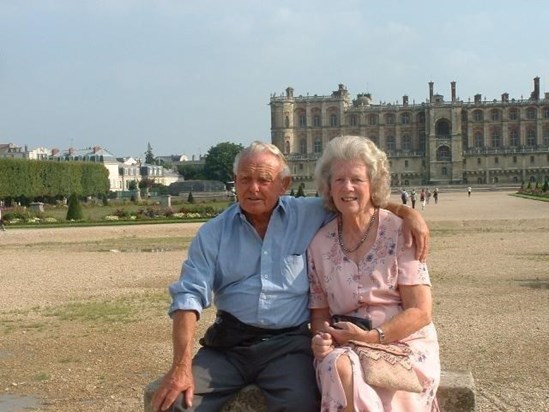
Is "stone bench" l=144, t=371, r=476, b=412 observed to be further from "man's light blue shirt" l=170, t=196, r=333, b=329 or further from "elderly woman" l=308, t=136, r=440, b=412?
"man's light blue shirt" l=170, t=196, r=333, b=329

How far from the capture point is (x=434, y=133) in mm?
76938

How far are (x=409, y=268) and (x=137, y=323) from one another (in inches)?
173

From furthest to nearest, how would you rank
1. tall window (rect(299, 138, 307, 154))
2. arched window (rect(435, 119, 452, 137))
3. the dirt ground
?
tall window (rect(299, 138, 307, 154))
arched window (rect(435, 119, 452, 137))
the dirt ground

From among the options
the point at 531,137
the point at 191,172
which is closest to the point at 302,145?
the point at 191,172

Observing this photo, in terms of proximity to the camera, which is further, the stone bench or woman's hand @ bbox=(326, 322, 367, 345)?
the stone bench

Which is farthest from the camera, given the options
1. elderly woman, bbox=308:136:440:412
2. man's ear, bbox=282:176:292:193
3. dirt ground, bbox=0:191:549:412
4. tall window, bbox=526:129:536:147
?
tall window, bbox=526:129:536:147

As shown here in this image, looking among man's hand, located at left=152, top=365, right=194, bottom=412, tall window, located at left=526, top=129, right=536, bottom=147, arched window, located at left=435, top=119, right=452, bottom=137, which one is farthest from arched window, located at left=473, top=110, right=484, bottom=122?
man's hand, located at left=152, top=365, right=194, bottom=412

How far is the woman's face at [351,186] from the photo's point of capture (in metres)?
3.10

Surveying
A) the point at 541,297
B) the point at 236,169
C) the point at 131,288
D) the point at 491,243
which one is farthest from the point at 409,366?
the point at 491,243

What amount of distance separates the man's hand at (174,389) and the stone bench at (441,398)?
20cm

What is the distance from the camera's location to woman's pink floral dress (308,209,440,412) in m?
2.96

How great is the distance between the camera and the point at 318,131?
8081 centimetres

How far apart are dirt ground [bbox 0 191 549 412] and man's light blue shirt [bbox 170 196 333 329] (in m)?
1.60

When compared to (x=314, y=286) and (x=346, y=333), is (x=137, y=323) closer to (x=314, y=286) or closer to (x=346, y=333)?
(x=314, y=286)
